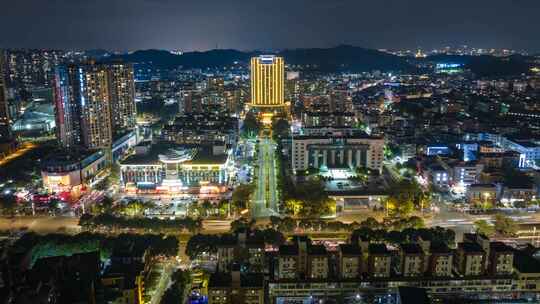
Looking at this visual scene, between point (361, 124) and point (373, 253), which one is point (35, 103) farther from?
point (373, 253)

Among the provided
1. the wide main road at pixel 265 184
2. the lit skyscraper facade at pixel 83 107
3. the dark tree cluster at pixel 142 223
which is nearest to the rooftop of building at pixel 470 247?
the wide main road at pixel 265 184

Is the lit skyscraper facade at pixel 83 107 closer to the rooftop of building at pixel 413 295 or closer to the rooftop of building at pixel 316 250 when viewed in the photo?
the rooftop of building at pixel 316 250

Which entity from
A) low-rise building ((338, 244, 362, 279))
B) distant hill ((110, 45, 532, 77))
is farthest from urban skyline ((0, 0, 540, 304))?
distant hill ((110, 45, 532, 77))

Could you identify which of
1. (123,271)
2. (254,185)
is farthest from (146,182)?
(123,271)

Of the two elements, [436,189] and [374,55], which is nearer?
[436,189]

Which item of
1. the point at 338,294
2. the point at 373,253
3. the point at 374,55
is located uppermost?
the point at 374,55
